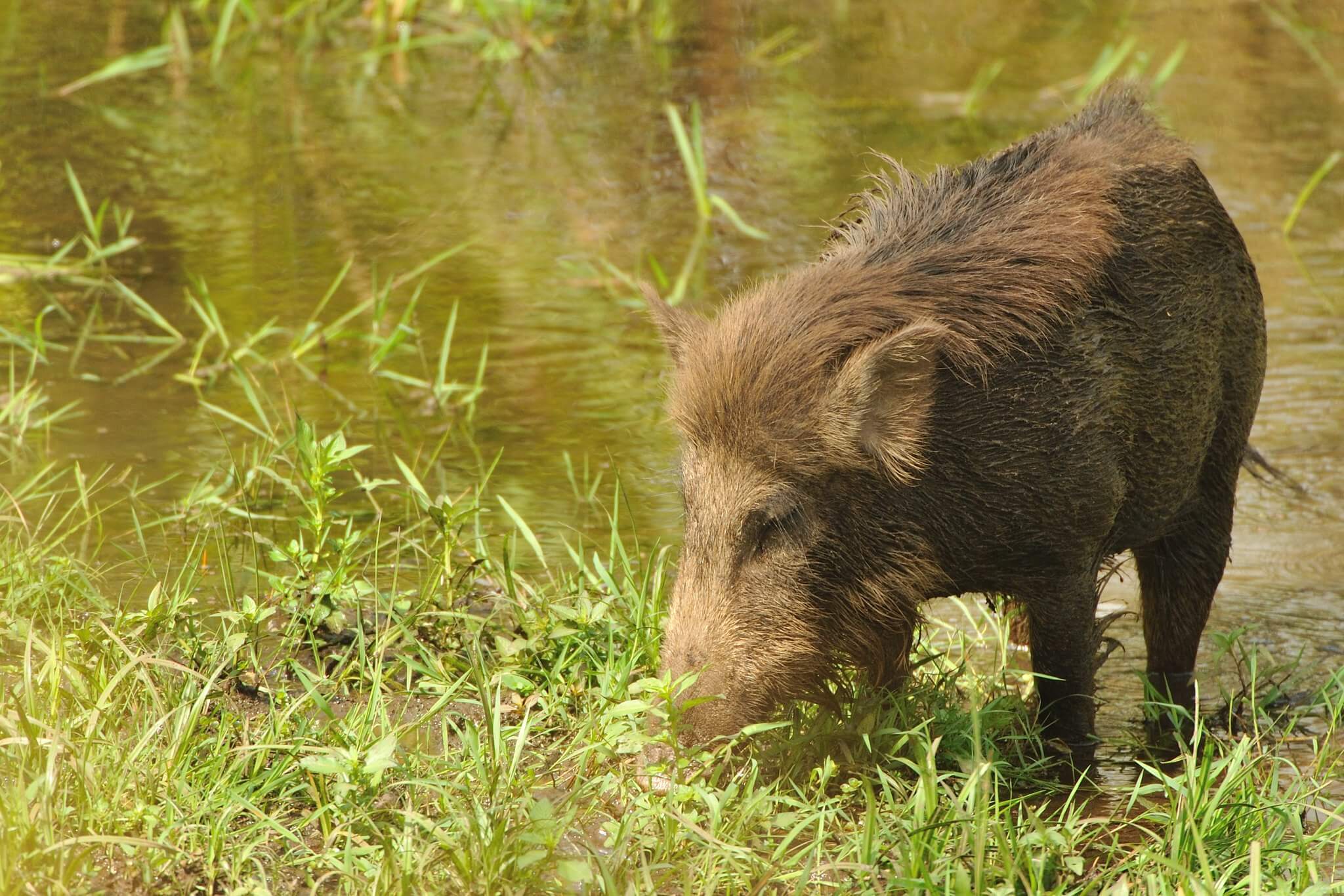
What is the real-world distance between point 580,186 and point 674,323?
469 cm

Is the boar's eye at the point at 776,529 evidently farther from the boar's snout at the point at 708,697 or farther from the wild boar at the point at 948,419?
the boar's snout at the point at 708,697

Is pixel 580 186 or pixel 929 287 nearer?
pixel 929 287

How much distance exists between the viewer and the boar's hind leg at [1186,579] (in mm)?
4801

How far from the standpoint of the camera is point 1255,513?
19.4 feet

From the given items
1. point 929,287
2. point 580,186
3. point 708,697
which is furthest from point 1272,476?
point 580,186

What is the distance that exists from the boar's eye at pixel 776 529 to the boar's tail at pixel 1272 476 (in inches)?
87.5

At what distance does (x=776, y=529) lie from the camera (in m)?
3.95

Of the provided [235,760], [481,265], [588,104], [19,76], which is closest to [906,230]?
[235,760]

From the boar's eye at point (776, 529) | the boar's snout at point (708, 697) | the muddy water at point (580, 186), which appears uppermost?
the boar's eye at point (776, 529)

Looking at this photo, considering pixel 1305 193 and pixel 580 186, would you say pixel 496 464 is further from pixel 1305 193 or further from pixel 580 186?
pixel 1305 193

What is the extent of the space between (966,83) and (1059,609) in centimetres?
699

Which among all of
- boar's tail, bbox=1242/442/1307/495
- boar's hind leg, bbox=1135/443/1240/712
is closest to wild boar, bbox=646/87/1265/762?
boar's hind leg, bbox=1135/443/1240/712

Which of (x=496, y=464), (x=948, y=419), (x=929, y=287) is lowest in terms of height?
(x=496, y=464)

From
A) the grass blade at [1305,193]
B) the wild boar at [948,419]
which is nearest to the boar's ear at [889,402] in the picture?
the wild boar at [948,419]
